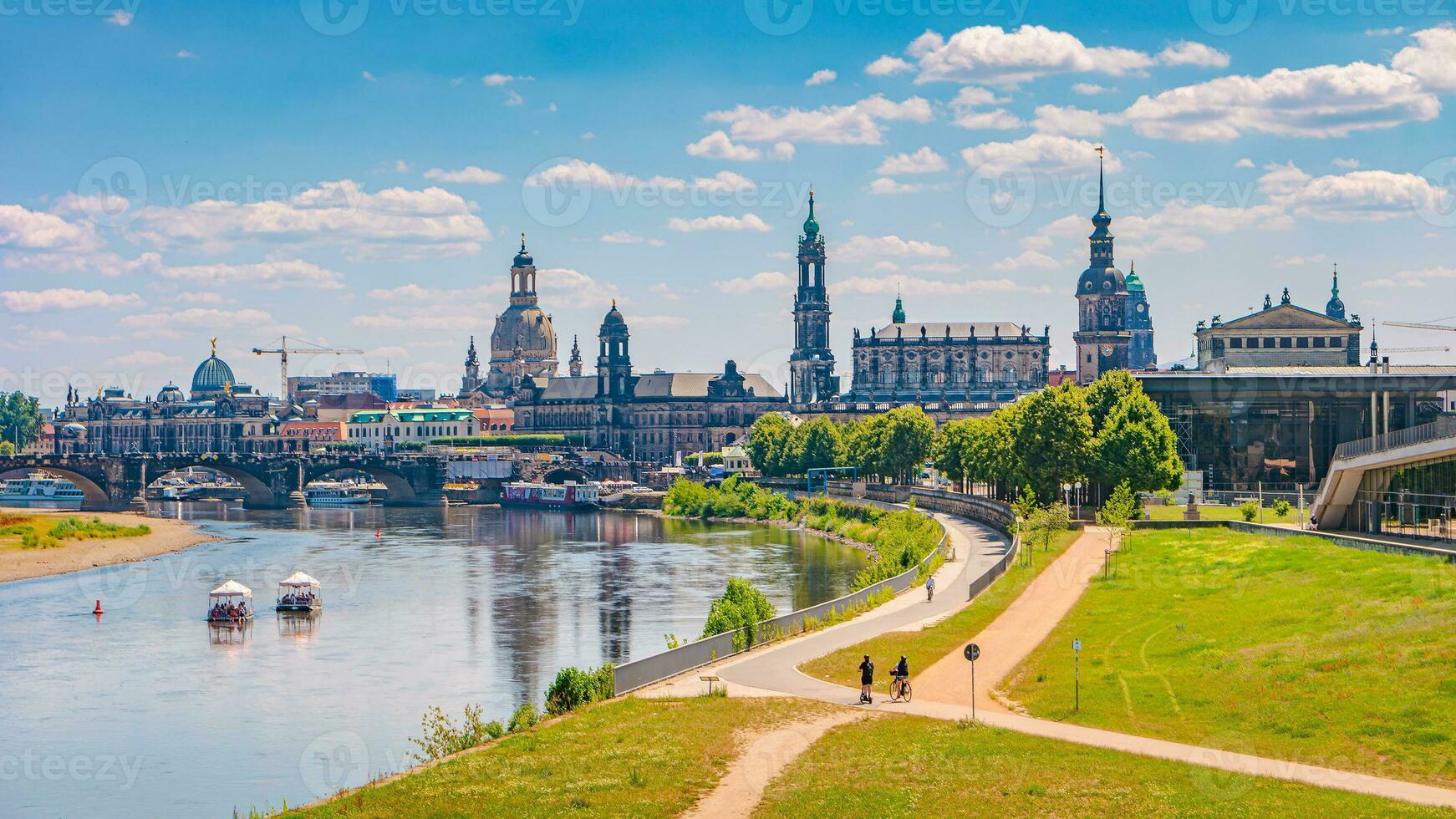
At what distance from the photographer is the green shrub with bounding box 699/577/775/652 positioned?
5172cm

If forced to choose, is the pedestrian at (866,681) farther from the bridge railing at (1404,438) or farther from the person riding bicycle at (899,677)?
the bridge railing at (1404,438)

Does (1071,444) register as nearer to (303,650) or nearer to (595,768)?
(303,650)

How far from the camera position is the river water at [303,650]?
4325cm

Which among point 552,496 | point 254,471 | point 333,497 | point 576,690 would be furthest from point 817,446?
point 576,690

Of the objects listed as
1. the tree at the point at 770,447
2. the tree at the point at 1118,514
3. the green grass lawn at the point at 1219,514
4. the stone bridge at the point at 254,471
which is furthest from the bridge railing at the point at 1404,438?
the stone bridge at the point at 254,471

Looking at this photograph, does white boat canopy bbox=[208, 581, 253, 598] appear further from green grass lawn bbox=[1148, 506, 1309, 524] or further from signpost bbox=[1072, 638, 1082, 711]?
green grass lawn bbox=[1148, 506, 1309, 524]

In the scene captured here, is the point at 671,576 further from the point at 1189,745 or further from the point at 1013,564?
the point at 1189,745

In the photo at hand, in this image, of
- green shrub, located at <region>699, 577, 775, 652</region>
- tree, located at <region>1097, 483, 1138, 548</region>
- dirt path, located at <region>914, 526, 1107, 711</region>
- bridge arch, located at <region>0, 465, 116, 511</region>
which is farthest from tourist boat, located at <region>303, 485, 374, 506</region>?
green shrub, located at <region>699, 577, 775, 652</region>

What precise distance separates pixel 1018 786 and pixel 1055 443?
2532 inches

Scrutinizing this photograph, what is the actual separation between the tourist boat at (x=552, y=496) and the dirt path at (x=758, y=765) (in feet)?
485

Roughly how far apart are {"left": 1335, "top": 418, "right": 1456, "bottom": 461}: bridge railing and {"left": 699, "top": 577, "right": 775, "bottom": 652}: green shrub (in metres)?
24.5

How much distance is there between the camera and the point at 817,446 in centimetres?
17412

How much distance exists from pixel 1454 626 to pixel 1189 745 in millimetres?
9974

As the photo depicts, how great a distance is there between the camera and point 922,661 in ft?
153
